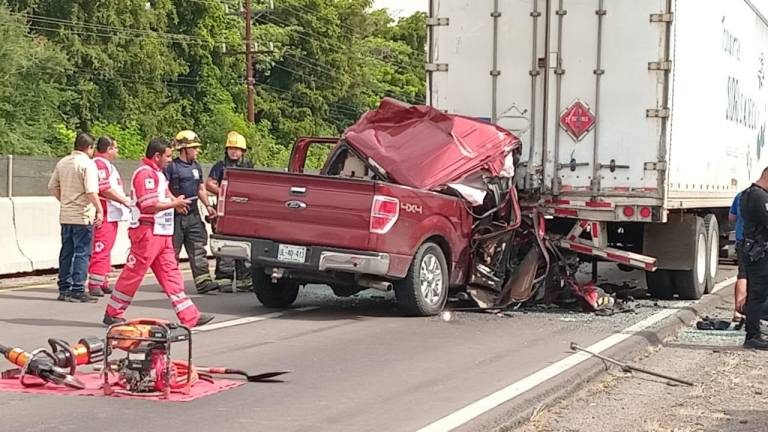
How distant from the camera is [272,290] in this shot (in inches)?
476

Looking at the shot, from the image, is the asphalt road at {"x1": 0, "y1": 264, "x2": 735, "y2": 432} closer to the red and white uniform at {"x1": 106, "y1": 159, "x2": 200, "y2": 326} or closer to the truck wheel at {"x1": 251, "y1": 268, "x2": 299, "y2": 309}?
the truck wheel at {"x1": 251, "y1": 268, "x2": 299, "y2": 309}

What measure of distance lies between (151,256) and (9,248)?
600 centimetres

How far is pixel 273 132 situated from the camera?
65.3 meters

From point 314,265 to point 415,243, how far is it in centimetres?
101

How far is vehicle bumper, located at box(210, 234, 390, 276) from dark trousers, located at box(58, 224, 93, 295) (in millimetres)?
1753

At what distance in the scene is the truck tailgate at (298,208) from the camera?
1090 centimetres

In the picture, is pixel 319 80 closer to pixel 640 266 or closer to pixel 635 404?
pixel 640 266

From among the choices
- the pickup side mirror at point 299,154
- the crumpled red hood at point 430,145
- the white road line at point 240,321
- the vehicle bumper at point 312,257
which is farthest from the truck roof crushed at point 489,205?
the white road line at point 240,321

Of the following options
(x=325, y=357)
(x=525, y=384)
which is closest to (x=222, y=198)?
(x=325, y=357)

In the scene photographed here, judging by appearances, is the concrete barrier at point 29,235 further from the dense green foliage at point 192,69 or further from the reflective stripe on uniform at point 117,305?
the dense green foliage at point 192,69

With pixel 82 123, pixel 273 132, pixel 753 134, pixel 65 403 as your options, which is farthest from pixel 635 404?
pixel 273 132

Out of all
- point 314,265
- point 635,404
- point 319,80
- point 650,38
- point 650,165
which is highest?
point 319,80

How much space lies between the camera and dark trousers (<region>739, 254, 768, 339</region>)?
10172 millimetres

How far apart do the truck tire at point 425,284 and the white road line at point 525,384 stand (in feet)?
6.21
